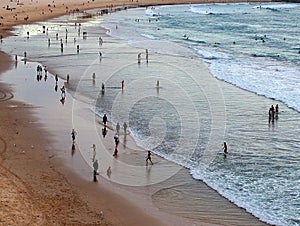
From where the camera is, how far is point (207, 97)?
39562 mm

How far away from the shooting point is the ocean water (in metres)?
23.9

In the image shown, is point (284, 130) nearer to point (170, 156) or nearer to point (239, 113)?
point (239, 113)

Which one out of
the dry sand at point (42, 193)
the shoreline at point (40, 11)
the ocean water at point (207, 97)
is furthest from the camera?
the shoreline at point (40, 11)

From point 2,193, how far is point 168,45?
53.5m

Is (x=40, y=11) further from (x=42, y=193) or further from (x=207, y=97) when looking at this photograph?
(x=42, y=193)

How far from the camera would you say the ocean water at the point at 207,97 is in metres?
23.9

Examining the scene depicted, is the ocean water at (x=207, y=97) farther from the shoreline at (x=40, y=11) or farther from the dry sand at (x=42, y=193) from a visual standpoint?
the shoreline at (x=40, y=11)

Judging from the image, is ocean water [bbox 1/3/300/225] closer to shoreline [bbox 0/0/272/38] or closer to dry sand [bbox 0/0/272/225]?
dry sand [bbox 0/0/272/225]

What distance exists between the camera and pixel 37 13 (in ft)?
380

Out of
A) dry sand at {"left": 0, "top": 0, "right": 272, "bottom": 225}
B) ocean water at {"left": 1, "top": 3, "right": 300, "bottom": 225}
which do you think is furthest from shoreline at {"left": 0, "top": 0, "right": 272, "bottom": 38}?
dry sand at {"left": 0, "top": 0, "right": 272, "bottom": 225}

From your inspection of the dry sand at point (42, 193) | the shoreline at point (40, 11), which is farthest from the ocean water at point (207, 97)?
the shoreline at point (40, 11)

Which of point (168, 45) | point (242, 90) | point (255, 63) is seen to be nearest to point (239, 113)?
point (242, 90)

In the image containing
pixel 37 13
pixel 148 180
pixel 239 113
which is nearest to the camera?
pixel 148 180

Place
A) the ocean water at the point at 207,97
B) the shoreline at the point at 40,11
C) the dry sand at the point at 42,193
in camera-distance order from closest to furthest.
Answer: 1. the dry sand at the point at 42,193
2. the ocean water at the point at 207,97
3. the shoreline at the point at 40,11
